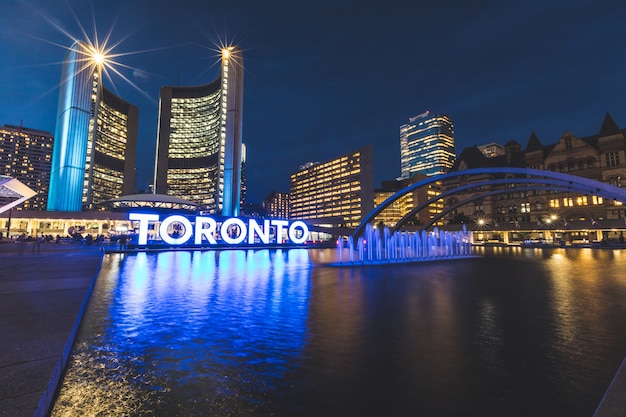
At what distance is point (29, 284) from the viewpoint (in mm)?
10461

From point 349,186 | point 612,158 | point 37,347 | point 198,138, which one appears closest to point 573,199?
point 612,158

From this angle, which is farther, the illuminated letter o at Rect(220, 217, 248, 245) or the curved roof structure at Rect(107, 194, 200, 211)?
the curved roof structure at Rect(107, 194, 200, 211)

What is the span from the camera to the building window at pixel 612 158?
67625mm

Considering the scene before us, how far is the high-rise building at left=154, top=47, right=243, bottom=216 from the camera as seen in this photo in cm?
11600

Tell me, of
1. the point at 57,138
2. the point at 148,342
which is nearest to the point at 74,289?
the point at 148,342

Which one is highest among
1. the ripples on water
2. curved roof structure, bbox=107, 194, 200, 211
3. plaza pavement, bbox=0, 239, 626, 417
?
curved roof structure, bbox=107, 194, 200, 211

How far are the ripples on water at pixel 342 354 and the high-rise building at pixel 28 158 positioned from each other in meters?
219

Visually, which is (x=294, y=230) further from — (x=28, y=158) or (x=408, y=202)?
(x=28, y=158)

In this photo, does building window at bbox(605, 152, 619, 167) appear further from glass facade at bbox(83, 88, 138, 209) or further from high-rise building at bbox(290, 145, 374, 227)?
glass facade at bbox(83, 88, 138, 209)

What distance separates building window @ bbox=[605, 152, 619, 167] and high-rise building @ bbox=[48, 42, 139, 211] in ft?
450

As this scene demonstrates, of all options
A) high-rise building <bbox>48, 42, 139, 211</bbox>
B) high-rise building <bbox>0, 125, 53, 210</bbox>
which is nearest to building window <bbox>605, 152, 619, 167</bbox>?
high-rise building <bbox>48, 42, 139, 211</bbox>

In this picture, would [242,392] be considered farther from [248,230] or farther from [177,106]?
[177,106]

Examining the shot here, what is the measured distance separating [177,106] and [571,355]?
528 feet

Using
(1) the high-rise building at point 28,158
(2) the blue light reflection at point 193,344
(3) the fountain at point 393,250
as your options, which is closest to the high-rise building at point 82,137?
(1) the high-rise building at point 28,158
